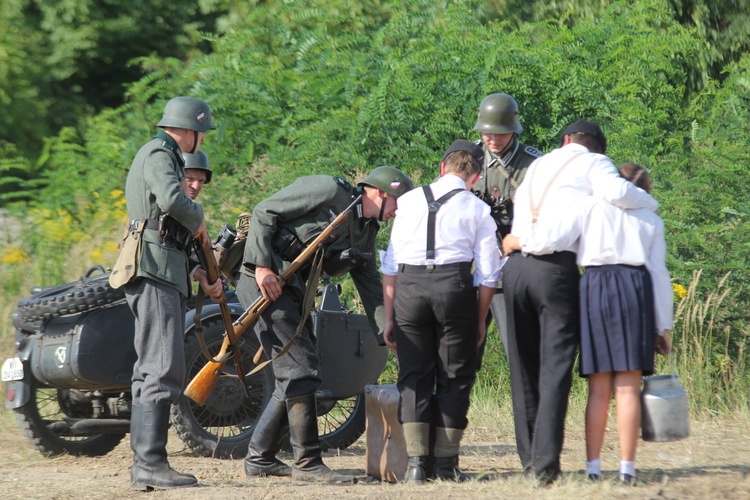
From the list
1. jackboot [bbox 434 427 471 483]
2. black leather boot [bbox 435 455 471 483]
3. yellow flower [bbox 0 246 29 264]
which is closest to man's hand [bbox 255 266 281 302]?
jackboot [bbox 434 427 471 483]

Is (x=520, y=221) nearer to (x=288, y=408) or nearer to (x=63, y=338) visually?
(x=288, y=408)

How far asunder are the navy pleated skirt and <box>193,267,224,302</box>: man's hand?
2218mm

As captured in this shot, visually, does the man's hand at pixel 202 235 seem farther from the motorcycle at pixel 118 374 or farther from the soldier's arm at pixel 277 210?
the motorcycle at pixel 118 374

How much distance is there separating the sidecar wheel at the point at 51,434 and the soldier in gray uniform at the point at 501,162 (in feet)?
9.76

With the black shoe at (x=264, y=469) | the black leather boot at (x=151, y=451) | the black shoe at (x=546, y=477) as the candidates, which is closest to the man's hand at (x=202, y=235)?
the black leather boot at (x=151, y=451)

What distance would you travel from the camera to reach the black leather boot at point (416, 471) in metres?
5.80

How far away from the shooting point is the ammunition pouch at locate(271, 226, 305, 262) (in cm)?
616

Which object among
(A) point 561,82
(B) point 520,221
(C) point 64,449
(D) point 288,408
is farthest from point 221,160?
Answer: (B) point 520,221

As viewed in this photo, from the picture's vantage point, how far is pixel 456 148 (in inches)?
239

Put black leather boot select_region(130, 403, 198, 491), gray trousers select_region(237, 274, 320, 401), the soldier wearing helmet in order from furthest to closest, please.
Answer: the soldier wearing helmet → gray trousers select_region(237, 274, 320, 401) → black leather boot select_region(130, 403, 198, 491)

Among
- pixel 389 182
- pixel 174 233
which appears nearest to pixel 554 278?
pixel 389 182

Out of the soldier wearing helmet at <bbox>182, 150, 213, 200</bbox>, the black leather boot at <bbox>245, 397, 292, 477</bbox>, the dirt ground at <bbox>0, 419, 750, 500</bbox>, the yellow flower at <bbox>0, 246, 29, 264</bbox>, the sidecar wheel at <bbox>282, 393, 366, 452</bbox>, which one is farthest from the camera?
the yellow flower at <bbox>0, 246, 29, 264</bbox>

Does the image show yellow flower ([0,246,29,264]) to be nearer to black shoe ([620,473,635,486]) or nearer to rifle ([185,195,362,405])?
rifle ([185,195,362,405])

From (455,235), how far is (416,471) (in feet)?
4.53
